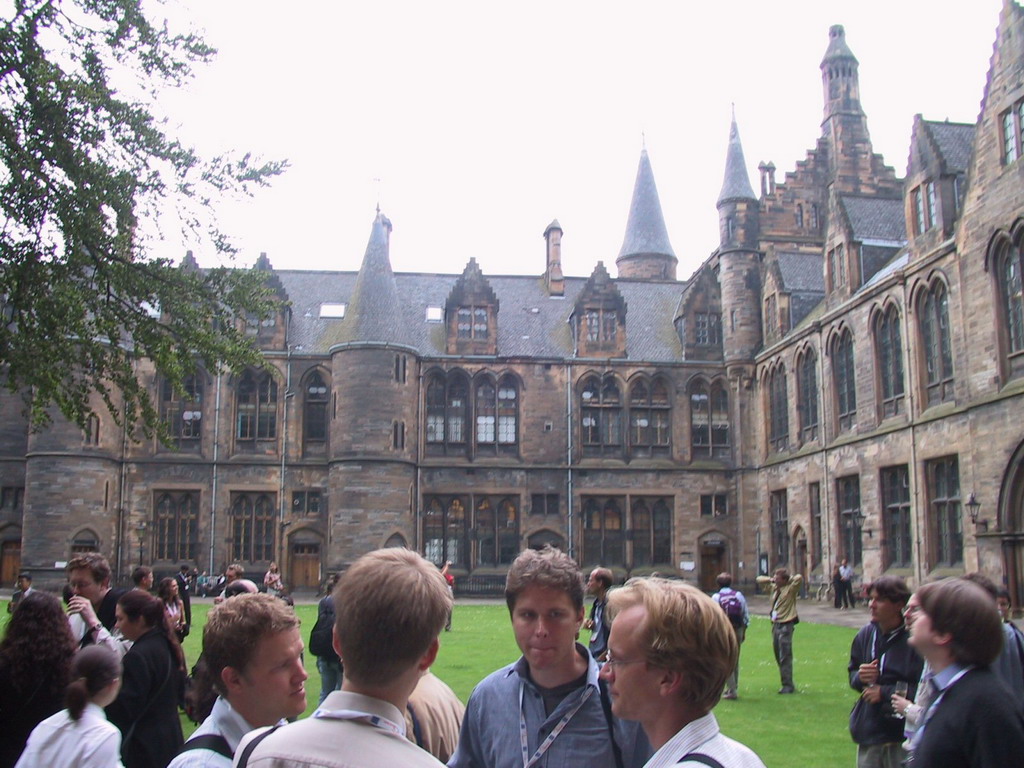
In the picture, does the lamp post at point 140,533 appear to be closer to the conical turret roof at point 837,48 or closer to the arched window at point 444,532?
the arched window at point 444,532

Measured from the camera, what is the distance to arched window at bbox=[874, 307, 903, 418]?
1118 inches

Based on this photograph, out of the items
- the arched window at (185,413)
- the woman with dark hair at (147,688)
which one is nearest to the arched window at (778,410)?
the arched window at (185,413)

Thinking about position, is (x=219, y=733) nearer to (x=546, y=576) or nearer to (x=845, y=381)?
(x=546, y=576)

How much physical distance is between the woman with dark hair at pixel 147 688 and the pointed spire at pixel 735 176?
1458 inches

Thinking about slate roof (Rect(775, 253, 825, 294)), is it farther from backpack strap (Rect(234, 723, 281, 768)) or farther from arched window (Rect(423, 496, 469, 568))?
backpack strap (Rect(234, 723, 281, 768))

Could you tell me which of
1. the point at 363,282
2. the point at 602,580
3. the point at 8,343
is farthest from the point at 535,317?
the point at 602,580

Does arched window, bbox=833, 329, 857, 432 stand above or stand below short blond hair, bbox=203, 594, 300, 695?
above

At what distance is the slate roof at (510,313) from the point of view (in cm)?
4025

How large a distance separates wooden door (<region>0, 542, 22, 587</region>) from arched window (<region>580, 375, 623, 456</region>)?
70.8 feet

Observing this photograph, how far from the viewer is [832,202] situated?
1288 inches

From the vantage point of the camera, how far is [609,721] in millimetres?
4016

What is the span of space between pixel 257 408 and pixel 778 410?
63.3ft

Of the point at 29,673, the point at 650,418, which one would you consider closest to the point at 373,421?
the point at 650,418

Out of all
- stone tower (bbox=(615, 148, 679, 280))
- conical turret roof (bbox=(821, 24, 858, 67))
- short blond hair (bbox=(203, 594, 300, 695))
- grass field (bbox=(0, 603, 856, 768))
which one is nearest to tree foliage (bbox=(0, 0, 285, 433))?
grass field (bbox=(0, 603, 856, 768))
